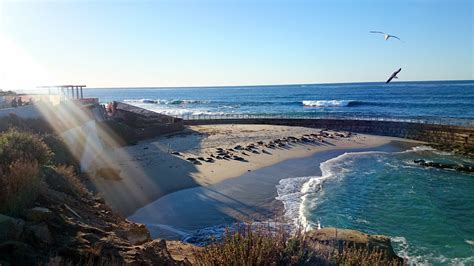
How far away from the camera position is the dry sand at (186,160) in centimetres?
1834

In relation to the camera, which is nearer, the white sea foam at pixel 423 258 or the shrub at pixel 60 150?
the white sea foam at pixel 423 258

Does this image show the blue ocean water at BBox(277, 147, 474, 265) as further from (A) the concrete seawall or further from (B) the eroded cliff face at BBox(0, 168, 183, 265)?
(A) the concrete seawall

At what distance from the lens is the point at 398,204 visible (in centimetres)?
1752

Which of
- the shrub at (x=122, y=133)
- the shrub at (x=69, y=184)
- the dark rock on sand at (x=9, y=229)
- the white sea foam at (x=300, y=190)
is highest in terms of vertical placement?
the dark rock on sand at (x=9, y=229)

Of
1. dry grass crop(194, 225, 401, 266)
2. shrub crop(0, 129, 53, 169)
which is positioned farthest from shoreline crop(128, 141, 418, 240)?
dry grass crop(194, 225, 401, 266)

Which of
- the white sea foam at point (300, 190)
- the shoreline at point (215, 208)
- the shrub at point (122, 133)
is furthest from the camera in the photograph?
the shrub at point (122, 133)

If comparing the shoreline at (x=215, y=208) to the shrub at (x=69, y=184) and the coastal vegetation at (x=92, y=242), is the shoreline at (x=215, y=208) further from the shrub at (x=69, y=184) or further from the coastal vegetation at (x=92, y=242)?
the coastal vegetation at (x=92, y=242)

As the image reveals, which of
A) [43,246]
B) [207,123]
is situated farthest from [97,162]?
[207,123]

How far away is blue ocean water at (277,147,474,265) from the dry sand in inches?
170

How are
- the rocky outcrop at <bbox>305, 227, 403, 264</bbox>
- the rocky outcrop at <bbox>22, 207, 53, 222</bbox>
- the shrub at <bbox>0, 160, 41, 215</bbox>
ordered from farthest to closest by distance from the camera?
the rocky outcrop at <bbox>305, 227, 403, 264</bbox> < the shrub at <bbox>0, 160, 41, 215</bbox> < the rocky outcrop at <bbox>22, 207, 53, 222</bbox>

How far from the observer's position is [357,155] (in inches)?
1215

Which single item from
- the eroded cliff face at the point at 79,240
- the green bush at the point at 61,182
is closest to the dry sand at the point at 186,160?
the green bush at the point at 61,182

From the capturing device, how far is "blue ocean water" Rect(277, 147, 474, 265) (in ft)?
42.8

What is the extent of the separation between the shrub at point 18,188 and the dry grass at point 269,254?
341cm
